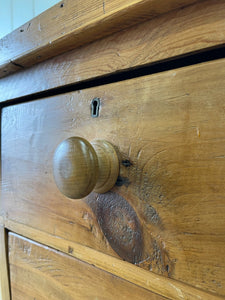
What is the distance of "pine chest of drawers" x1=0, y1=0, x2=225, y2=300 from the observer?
203 mm

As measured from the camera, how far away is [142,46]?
0.24 meters

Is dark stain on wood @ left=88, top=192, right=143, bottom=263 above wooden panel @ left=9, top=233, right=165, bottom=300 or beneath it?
above

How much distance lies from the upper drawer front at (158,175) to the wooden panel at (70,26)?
6cm

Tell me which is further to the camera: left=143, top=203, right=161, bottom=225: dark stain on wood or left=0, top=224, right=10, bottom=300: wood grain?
left=0, top=224, right=10, bottom=300: wood grain

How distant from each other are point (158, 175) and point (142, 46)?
5.0 inches

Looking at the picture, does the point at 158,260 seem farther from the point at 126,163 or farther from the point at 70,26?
the point at 70,26

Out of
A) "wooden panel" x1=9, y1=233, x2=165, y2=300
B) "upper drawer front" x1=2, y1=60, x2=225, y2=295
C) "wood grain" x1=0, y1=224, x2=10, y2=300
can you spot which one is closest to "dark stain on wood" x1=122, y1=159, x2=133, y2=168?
"upper drawer front" x1=2, y1=60, x2=225, y2=295

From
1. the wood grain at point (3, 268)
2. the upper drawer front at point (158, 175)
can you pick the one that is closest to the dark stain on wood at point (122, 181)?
the upper drawer front at point (158, 175)

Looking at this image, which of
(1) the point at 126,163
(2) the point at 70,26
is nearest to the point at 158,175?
(1) the point at 126,163

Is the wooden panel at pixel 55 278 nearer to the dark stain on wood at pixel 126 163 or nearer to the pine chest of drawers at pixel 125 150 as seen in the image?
the pine chest of drawers at pixel 125 150

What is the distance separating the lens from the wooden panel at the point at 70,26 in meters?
0.22

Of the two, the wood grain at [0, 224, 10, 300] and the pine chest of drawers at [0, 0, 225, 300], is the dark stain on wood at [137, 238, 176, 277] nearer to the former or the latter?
the pine chest of drawers at [0, 0, 225, 300]

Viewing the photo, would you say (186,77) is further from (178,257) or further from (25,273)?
(25,273)

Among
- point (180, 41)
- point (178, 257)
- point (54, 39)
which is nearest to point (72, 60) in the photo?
point (54, 39)
